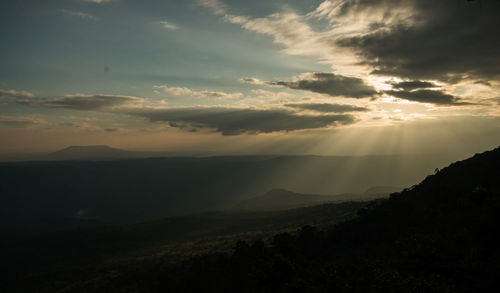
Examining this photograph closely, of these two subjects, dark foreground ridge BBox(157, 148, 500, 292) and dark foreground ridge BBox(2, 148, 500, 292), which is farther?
dark foreground ridge BBox(2, 148, 500, 292)

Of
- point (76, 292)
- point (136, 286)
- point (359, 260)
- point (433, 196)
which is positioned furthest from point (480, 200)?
point (76, 292)

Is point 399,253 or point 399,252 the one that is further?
point 399,252

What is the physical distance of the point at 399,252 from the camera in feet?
159

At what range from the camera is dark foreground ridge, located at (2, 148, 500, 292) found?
113ft

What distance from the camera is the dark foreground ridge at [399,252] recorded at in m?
34.5

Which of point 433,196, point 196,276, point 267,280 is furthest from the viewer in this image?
point 433,196

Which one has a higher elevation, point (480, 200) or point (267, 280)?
point (480, 200)

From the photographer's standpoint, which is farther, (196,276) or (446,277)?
(196,276)

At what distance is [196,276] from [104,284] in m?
92.5

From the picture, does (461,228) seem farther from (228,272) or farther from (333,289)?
(228,272)

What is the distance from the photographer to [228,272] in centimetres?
6456

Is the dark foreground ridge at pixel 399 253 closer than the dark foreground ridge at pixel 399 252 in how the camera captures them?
Yes

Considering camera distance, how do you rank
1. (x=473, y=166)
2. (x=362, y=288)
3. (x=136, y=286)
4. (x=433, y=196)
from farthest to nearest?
(x=136, y=286) → (x=473, y=166) → (x=433, y=196) → (x=362, y=288)

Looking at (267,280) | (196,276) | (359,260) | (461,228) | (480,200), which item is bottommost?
(196,276)
